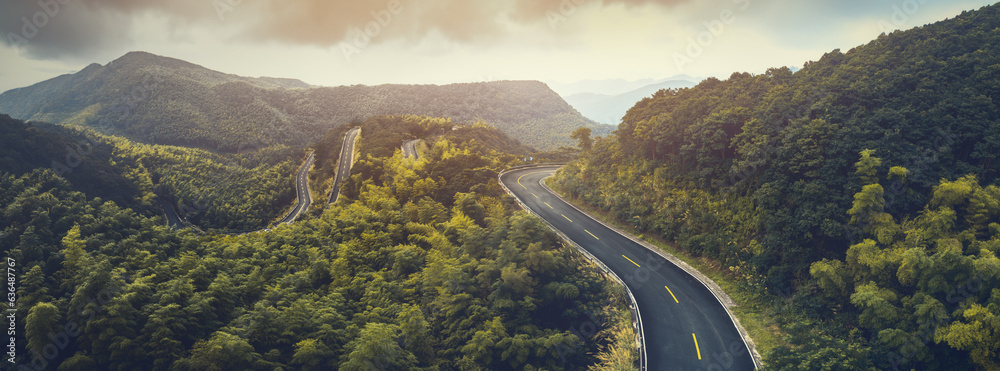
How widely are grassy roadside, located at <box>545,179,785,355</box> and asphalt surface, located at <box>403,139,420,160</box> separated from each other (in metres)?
32.4

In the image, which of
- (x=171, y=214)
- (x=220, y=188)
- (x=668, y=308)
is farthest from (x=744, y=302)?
(x=220, y=188)

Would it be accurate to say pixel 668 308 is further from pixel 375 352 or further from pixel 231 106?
pixel 231 106

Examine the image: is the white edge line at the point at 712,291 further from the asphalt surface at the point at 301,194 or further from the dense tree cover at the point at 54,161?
the dense tree cover at the point at 54,161

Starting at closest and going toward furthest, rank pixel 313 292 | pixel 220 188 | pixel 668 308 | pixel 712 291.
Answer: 1. pixel 313 292
2. pixel 668 308
3. pixel 712 291
4. pixel 220 188

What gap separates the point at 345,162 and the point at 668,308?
52.0m

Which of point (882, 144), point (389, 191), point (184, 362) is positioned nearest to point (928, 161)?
point (882, 144)

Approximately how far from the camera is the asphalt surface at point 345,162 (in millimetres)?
47312

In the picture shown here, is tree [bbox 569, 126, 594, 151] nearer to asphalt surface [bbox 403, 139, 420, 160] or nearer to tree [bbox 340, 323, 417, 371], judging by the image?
asphalt surface [bbox 403, 139, 420, 160]

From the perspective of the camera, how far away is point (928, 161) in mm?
18375

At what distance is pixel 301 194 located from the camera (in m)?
57.7

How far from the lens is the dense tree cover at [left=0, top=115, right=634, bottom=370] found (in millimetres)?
10641

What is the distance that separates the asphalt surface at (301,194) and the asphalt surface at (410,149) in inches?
592

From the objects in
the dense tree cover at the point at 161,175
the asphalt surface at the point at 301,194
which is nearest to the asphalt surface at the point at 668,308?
the asphalt surface at the point at 301,194

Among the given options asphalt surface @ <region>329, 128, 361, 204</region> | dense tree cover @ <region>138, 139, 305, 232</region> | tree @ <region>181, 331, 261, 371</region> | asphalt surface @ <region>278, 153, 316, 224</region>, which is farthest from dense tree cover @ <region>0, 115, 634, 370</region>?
dense tree cover @ <region>138, 139, 305, 232</region>
